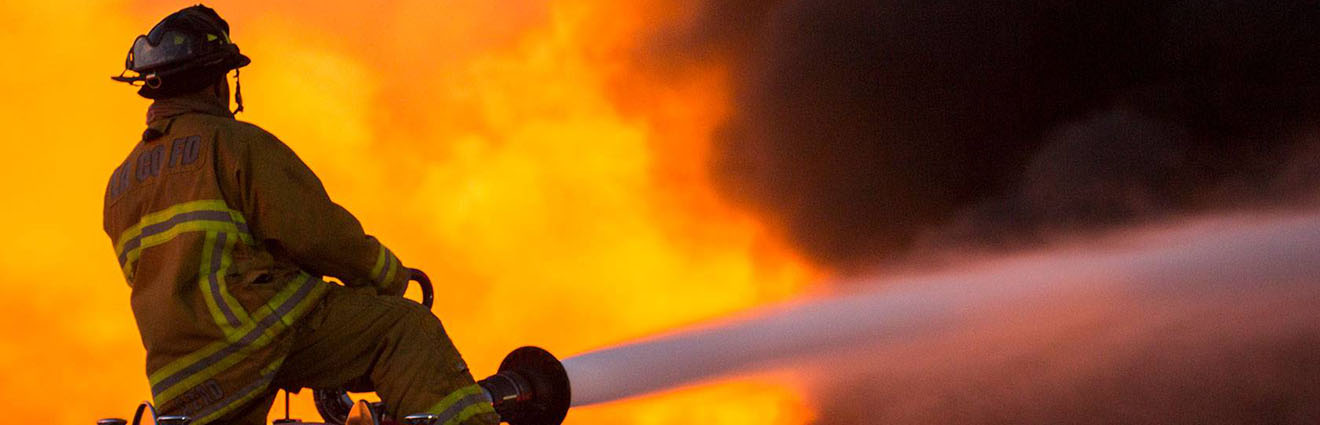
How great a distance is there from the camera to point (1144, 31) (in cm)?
767

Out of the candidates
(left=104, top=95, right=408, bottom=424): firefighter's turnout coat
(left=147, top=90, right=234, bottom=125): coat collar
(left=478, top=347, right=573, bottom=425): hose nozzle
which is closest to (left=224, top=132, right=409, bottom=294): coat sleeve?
(left=104, top=95, right=408, bottom=424): firefighter's turnout coat

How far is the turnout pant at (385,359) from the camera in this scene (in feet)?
11.8

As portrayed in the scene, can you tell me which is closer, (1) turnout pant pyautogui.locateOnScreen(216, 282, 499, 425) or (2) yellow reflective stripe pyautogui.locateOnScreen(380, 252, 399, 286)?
(1) turnout pant pyautogui.locateOnScreen(216, 282, 499, 425)

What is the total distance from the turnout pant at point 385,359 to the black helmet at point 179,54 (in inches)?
27.2

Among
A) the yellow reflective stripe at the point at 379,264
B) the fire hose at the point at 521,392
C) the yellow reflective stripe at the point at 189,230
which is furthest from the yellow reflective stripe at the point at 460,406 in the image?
the yellow reflective stripe at the point at 189,230

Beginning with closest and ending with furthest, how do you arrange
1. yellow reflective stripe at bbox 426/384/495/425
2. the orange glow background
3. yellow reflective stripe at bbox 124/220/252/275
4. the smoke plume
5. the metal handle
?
yellow reflective stripe at bbox 124/220/252/275, yellow reflective stripe at bbox 426/384/495/425, the metal handle, the smoke plume, the orange glow background

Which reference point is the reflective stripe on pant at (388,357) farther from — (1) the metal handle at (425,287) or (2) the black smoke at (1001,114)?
(2) the black smoke at (1001,114)

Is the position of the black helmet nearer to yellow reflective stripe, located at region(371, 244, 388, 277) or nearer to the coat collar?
the coat collar

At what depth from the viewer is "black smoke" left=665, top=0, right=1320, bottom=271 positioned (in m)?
7.15

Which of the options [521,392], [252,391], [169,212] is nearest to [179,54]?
[169,212]

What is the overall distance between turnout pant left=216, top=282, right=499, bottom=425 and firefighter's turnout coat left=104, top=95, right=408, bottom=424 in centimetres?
10

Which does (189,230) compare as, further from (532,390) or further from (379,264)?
(532,390)

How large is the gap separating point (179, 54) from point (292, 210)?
56 cm

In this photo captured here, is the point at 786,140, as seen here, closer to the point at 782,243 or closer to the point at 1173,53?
the point at 782,243
